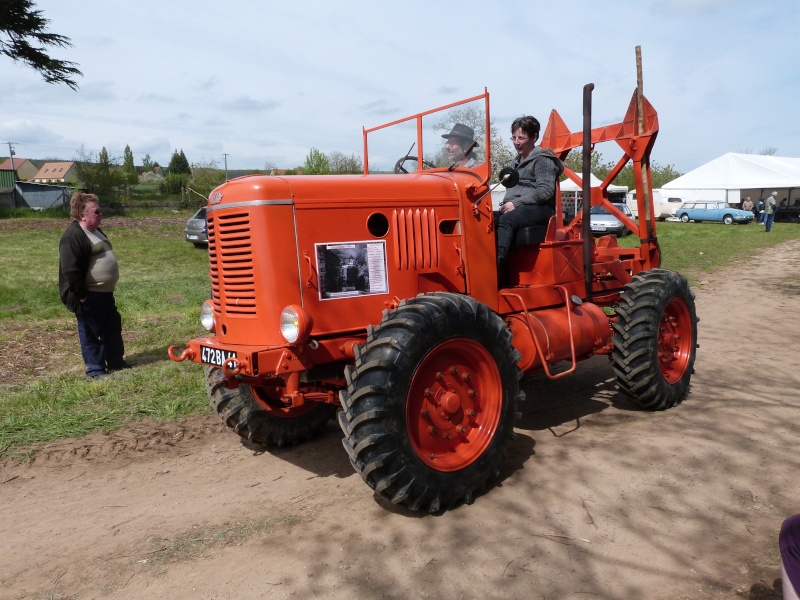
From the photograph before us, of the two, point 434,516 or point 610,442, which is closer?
point 434,516

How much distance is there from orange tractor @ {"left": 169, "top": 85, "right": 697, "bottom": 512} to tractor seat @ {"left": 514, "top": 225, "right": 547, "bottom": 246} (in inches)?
0.5

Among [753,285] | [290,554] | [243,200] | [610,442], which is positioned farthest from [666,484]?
[753,285]

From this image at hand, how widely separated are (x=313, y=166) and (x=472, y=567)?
1864 inches

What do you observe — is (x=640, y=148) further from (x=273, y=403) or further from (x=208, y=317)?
(x=208, y=317)

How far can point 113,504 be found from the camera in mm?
4266

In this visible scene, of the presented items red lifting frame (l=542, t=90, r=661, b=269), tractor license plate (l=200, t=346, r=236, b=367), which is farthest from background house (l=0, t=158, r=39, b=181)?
tractor license plate (l=200, t=346, r=236, b=367)

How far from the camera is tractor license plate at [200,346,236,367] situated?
4.02 m

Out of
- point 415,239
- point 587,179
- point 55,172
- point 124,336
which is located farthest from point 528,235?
point 55,172

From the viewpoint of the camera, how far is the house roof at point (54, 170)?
9333 centimetres

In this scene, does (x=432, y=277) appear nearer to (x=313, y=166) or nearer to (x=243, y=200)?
(x=243, y=200)

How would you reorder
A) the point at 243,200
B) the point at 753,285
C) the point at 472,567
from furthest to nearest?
1. the point at 753,285
2. the point at 243,200
3. the point at 472,567

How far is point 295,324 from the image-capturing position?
3.81 m

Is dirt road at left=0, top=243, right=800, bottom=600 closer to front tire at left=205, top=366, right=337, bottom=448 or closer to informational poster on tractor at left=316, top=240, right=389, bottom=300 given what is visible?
front tire at left=205, top=366, right=337, bottom=448

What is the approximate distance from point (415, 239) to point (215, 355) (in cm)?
156
